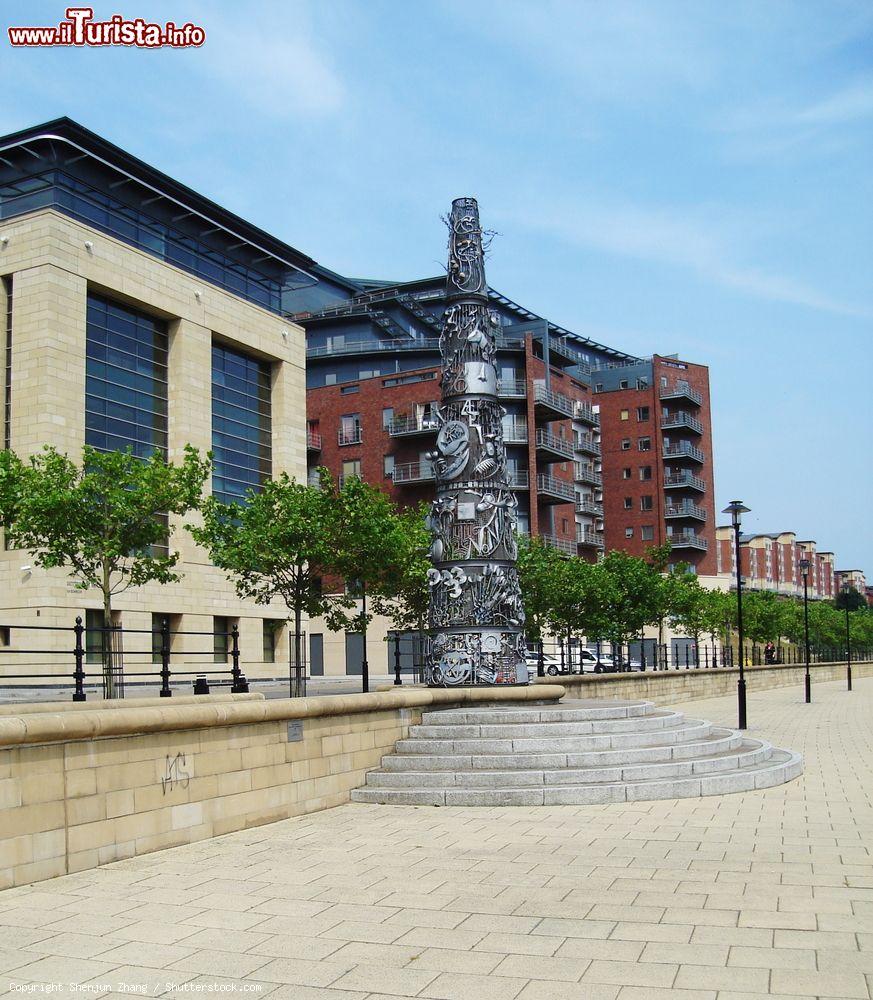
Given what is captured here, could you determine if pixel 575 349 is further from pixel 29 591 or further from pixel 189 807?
pixel 189 807

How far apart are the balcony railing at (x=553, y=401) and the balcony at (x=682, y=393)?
1551cm

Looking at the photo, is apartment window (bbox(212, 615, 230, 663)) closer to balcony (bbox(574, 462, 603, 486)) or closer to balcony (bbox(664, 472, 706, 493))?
balcony (bbox(574, 462, 603, 486))

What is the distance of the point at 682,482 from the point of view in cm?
8288

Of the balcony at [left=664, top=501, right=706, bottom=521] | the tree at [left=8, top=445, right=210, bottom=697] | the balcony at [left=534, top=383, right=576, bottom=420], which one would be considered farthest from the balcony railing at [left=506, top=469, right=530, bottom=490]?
the tree at [left=8, top=445, right=210, bottom=697]

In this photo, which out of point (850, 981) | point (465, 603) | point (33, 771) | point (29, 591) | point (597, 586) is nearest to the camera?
point (850, 981)

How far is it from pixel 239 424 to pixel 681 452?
43.3 m

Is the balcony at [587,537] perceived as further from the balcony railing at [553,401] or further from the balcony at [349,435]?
the balcony at [349,435]

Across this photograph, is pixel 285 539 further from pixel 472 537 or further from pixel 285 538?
pixel 472 537

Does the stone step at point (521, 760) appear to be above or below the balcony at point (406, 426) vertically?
below

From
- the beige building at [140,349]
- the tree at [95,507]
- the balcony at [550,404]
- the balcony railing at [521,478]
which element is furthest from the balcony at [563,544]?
the tree at [95,507]

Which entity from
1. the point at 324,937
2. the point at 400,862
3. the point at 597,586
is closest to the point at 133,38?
the point at 400,862

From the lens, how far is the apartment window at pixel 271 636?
50.0 meters

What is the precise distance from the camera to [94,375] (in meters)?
42.0

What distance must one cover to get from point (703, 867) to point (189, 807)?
4725 millimetres
